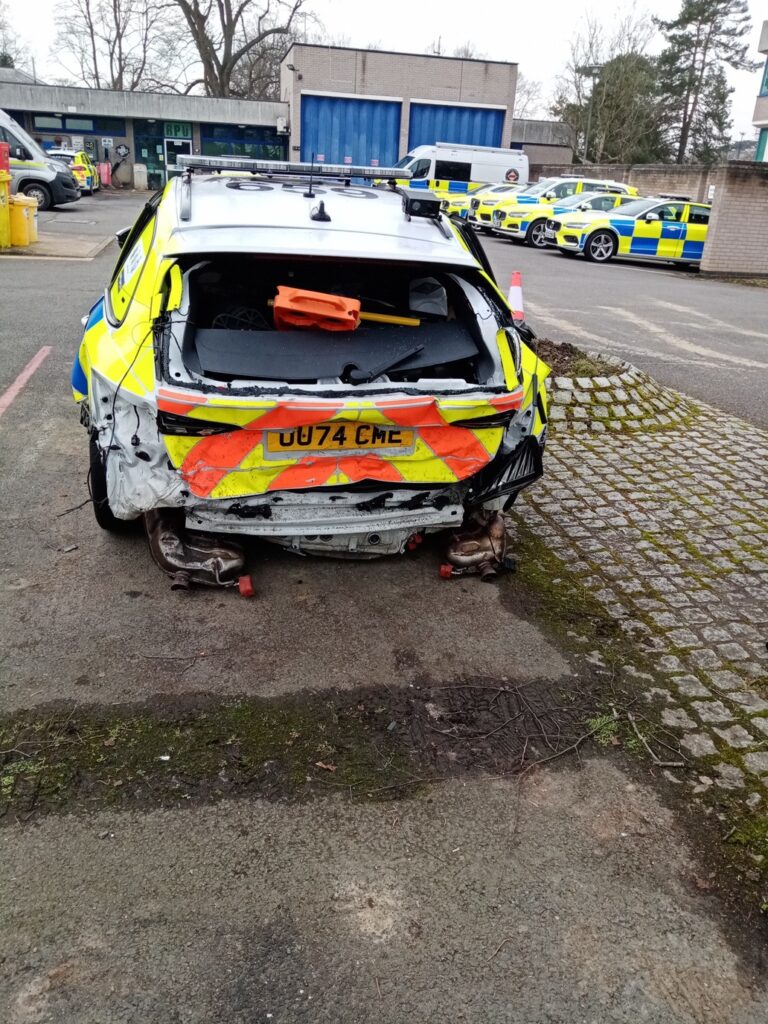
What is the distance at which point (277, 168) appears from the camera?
527cm

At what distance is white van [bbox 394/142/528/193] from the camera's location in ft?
92.5

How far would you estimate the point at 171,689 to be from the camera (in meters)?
3.24

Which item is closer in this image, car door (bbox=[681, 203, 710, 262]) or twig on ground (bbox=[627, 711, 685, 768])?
twig on ground (bbox=[627, 711, 685, 768])

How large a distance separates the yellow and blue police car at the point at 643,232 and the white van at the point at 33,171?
13234mm

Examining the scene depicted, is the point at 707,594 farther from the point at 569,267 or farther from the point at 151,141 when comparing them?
the point at 151,141

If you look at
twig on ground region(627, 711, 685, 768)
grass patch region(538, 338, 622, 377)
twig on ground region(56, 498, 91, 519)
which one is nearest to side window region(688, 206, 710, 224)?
grass patch region(538, 338, 622, 377)

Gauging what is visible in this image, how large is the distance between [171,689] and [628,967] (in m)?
1.88

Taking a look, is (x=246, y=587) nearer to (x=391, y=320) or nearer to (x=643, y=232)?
(x=391, y=320)

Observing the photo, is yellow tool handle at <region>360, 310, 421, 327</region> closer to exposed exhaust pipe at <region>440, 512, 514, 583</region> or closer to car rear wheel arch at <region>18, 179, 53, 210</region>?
exposed exhaust pipe at <region>440, 512, 514, 583</region>

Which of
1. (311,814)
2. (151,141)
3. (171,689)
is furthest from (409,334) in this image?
(151,141)

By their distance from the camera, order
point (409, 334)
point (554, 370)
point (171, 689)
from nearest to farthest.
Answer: point (171, 689) → point (409, 334) → point (554, 370)

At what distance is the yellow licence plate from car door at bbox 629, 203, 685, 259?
58.5ft

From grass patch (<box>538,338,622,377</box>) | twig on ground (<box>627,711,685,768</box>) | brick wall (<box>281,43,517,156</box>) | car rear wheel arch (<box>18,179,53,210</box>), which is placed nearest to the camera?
twig on ground (<box>627,711,685,768</box>)

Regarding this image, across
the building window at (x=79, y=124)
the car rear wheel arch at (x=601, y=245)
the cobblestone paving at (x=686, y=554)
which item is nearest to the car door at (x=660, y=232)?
the car rear wheel arch at (x=601, y=245)
